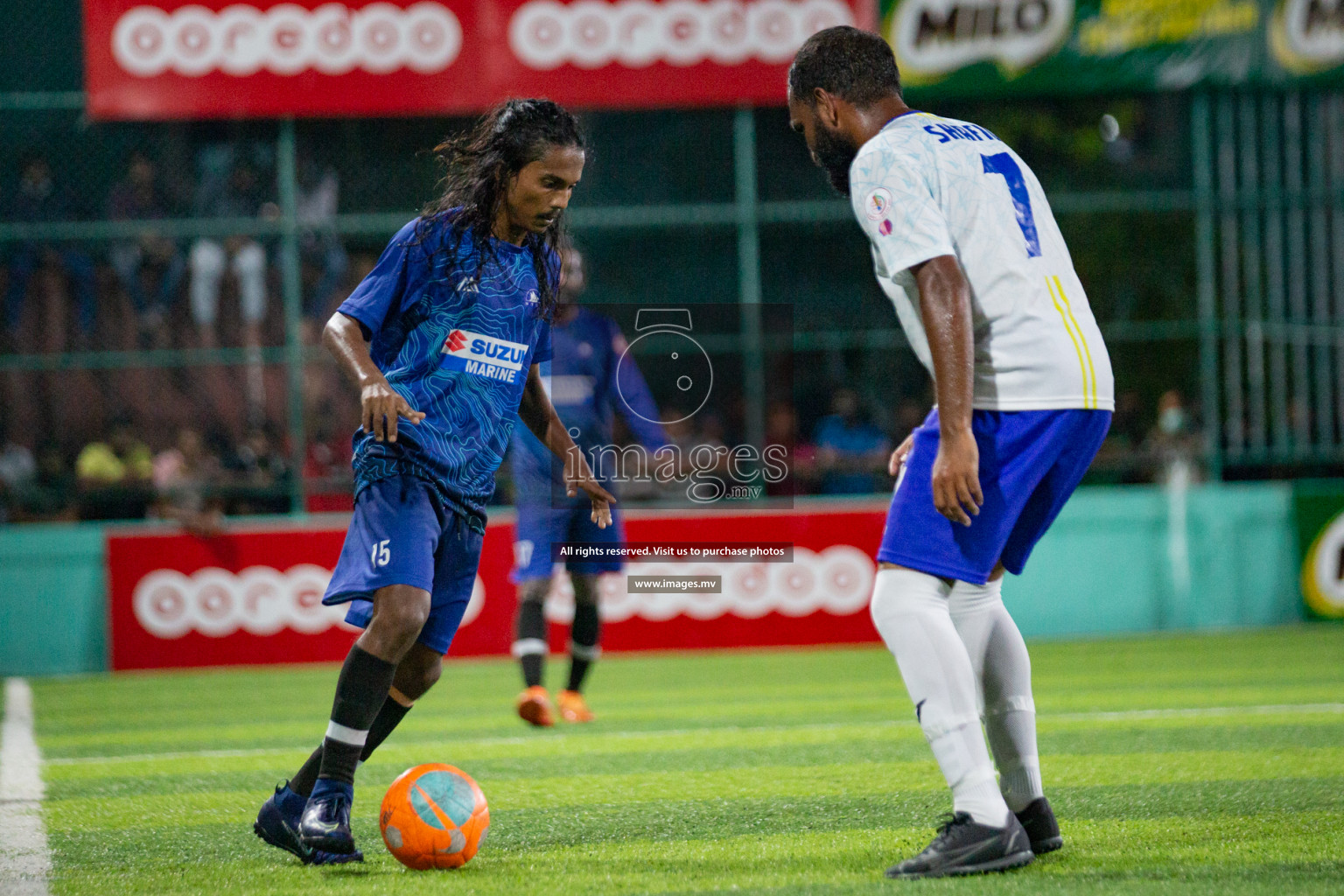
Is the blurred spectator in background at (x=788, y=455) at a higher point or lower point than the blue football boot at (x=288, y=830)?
higher

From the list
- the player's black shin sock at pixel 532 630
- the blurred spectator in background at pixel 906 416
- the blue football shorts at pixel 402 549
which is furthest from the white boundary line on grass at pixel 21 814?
the blurred spectator in background at pixel 906 416

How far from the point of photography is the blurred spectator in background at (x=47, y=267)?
46.9ft

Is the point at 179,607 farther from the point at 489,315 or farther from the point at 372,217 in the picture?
the point at 489,315

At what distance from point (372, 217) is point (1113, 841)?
36.1 feet

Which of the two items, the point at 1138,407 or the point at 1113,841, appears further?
the point at 1138,407

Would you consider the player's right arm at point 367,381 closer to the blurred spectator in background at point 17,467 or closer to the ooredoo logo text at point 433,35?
the ooredoo logo text at point 433,35

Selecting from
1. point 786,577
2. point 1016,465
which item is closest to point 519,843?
point 1016,465

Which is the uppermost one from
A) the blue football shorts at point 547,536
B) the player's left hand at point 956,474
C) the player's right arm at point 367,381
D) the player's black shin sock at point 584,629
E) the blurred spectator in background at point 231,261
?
the blurred spectator in background at point 231,261

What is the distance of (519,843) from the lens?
4.50 metres

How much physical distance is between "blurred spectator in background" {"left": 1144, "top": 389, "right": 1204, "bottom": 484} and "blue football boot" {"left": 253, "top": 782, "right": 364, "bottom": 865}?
1108cm

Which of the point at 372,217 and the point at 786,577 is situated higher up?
the point at 372,217

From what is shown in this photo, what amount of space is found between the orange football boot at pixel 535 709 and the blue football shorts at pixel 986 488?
4051mm

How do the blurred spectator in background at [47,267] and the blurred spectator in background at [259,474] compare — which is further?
the blurred spectator in background at [47,267]

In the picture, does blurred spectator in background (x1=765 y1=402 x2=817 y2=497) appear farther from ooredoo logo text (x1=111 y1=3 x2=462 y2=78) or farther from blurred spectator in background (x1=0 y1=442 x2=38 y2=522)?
blurred spectator in background (x1=0 y1=442 x2=38 y2=522)
